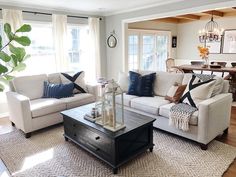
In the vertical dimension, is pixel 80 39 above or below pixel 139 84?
above

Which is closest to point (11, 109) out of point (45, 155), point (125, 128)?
point (45, 155)

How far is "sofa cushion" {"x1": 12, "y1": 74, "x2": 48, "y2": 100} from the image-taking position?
3701 millimetres

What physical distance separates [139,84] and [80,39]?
8.62ft

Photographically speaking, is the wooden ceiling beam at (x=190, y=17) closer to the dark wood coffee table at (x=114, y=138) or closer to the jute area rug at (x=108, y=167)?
the jute area rug at (x=108, y=167)

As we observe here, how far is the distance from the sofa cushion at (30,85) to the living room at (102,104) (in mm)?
18

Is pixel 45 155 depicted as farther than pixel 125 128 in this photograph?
Yes

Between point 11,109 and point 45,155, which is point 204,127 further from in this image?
point 11,109

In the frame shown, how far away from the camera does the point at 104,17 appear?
5.76 meters

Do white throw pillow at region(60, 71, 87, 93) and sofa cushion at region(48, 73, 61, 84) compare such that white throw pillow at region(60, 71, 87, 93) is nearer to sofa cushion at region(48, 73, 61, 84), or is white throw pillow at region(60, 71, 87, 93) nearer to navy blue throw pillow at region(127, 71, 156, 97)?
sofa cushion at region(48, 73, 61, 84)

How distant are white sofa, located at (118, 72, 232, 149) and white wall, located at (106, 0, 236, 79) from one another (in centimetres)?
137

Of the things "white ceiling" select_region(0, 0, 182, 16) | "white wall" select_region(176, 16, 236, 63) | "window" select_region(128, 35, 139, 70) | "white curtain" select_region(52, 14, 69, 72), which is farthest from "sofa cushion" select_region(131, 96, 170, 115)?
"white wall" select_region(176, 16, 236, 63)

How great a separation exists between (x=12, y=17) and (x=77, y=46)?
5.82 feet

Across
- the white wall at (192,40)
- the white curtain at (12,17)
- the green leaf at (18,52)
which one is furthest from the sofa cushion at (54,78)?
the white wall at (192,40)

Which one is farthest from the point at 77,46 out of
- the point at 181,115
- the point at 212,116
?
the point at 212,116
